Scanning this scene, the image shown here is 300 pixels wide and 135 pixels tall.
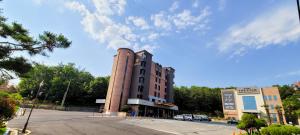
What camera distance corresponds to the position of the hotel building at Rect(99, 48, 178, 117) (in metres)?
45.8

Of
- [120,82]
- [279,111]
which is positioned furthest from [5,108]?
[279,111]

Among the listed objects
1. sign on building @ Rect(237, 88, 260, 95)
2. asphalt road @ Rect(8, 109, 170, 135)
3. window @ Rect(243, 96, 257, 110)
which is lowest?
asphalt road @ Rect(8, 109, 170, 135)

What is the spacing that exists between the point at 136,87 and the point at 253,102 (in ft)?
130

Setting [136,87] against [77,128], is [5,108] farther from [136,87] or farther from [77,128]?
[136,87]

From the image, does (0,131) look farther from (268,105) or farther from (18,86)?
(268,105)

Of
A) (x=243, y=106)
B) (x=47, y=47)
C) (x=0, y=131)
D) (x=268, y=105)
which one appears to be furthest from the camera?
(x=243, y=106)

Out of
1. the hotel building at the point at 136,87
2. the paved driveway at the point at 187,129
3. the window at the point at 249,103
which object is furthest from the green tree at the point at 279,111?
the paved driveway at the point at 187,129

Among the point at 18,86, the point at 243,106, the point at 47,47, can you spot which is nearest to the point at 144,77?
the point at 243,106

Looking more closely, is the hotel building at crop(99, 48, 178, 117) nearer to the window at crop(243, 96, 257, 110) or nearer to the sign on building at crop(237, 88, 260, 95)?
the sign on building at crop(237, 88, 260, 95)

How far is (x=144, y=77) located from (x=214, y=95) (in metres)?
39.4

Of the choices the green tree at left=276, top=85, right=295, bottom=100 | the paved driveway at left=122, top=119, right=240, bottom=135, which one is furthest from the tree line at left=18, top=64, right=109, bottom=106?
the green tree at left=276, top=85, right=295, bottom=100

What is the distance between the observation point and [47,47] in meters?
12.4

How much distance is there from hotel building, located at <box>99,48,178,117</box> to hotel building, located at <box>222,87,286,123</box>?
20.6 m

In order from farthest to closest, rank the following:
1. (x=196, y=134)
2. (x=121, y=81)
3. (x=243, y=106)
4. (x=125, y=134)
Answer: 1. (x=243, y=106)
2. (x=121, y=81)
3. (x=196, y=134)
4. (x=125, y=134)
